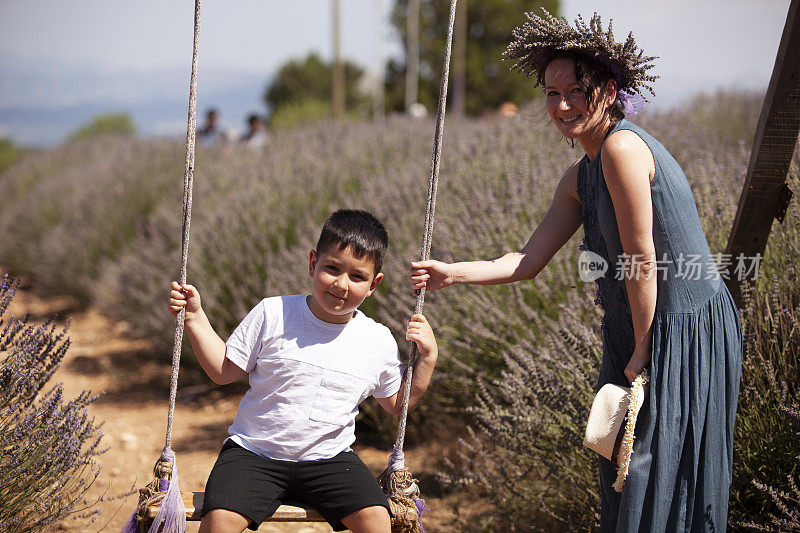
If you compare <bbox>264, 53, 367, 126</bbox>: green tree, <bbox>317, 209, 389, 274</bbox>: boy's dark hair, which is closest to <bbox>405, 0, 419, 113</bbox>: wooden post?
<bbox>264, 53, 367, 126</bbox>: green tree

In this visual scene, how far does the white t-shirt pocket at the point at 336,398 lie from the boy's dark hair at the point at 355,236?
34cm

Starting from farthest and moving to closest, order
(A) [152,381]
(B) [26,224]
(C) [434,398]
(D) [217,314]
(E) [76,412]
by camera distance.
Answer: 1. (B) [26,224]
2. (A) [152,381]
3. (D) [217,314]
4. (C) [434,398]
5. (E) [76,412]

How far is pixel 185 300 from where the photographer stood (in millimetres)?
2109

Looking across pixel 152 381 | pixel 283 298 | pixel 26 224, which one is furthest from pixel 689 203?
pixel 26 224

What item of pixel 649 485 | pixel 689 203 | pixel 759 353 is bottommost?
pixel 649 485

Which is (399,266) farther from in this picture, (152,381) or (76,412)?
(152,381)

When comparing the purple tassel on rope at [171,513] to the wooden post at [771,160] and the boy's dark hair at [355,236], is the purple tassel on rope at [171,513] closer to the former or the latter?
the boy's dark hair at [355,236]

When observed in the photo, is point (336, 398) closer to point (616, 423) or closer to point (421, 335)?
point (421, 335)

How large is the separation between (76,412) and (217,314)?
7.75 ft

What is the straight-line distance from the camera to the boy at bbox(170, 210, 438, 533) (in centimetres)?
209

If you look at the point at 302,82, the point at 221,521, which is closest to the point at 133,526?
the point at 221,521

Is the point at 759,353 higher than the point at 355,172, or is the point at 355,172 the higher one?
the point at 355,172

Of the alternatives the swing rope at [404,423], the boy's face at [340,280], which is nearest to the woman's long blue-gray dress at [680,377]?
the swing rope at [404,423]

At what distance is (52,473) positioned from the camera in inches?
95.5
